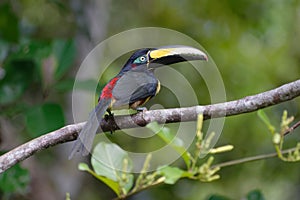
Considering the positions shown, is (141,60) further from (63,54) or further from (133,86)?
(63,54)

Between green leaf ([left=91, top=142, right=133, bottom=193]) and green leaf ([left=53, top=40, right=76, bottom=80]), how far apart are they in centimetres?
101

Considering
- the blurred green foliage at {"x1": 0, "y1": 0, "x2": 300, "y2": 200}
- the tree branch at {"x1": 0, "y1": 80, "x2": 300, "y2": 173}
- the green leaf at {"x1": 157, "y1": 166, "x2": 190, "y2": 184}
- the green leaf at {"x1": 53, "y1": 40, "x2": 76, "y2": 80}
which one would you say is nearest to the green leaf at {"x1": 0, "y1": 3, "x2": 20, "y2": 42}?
the green leaf at {"x1": 53, "y1": 40, "x2": 76, "y2": 80}

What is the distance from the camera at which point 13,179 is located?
9.05 feet

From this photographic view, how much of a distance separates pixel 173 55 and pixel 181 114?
0.73 m

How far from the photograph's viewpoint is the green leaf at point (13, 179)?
2.72 meters

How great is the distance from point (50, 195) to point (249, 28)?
7.00 feet

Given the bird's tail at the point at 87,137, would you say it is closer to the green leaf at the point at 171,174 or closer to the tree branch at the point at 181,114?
the tree branch at the point at 181,114

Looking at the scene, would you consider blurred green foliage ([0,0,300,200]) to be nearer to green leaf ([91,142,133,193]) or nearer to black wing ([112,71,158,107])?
black wing ([112,71,158,107])

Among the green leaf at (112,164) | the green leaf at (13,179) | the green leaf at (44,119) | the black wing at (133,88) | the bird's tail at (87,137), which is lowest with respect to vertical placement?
the green leaf at (13,179)

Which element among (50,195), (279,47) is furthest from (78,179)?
(279,47)

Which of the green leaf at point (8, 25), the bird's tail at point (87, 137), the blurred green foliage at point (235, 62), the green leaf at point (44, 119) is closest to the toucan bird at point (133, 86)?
the bird's tail at point (87, 137)

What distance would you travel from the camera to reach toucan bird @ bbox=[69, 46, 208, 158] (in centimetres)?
227

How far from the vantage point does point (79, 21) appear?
3.73m

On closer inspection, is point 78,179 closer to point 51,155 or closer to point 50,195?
point 51,155
